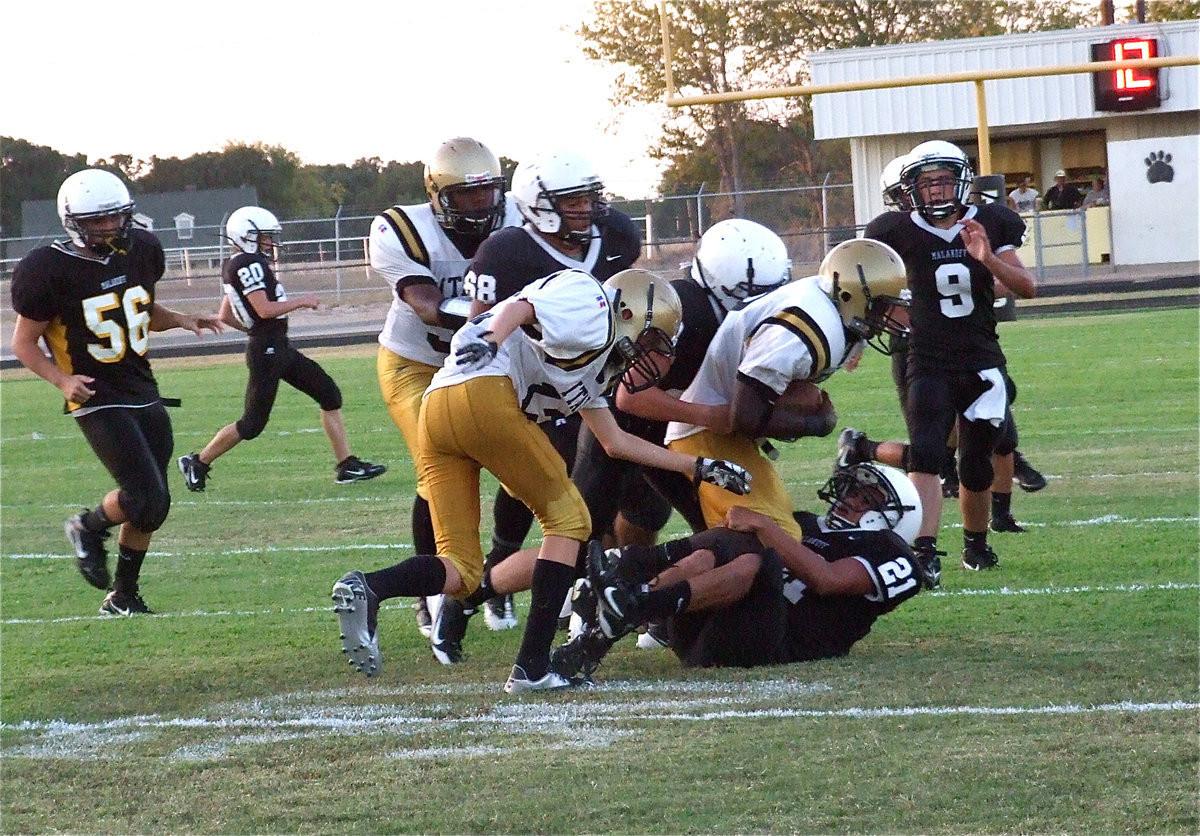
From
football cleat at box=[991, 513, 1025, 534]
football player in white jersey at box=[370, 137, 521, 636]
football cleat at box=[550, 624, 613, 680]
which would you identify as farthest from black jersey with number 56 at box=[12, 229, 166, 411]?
football cleat at box=[991, 513, 1025, 534]

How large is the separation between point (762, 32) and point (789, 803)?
27928 mm

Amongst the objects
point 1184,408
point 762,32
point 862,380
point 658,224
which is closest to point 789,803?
point 1184,408

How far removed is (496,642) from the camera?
5.30 m

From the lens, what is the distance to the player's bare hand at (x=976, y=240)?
6.10 metres

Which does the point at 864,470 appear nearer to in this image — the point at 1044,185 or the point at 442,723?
the point at 442,723

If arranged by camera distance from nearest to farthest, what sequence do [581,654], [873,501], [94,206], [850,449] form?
[581,654] < [873,501] < [94,206] < [850,449]

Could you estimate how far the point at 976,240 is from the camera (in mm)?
6141

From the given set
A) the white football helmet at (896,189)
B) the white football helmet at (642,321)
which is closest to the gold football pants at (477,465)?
the white football helmet at (642,321)

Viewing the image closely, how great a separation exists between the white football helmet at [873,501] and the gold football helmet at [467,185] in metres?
1.46

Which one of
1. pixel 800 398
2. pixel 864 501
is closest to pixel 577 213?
pixel 800 398

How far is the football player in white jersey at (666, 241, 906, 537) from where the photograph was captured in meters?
4.66

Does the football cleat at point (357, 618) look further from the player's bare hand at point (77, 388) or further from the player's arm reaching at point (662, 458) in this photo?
the player's bare hand at point (77, 388)

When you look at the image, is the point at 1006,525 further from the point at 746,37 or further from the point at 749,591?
the point at 746,37

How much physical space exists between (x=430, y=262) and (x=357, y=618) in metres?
1.57
